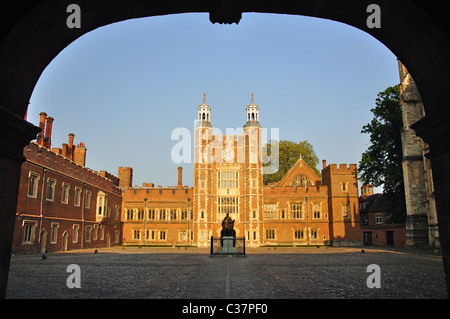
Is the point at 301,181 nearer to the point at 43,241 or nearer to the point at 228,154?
the point at 228,154

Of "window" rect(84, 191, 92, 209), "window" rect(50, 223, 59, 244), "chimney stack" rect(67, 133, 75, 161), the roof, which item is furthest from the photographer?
the roof

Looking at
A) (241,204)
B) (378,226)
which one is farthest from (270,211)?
(378,226)

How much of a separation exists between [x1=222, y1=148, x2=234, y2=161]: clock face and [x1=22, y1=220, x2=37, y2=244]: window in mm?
27309

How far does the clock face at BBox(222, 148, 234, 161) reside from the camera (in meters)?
48.4

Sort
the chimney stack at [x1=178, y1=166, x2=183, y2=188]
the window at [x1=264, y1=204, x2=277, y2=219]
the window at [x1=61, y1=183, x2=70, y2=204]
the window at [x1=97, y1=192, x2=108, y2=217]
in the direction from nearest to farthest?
the window at [x1=61, y1=183, x2=70, y2=204], the window at [x1=97, y1=192, x2=108, y2=217], the window at [x1=264, y1=204, x2=277, y2=219], the chimney stack at [x1=178, y1=166, x2=183, y2=188]

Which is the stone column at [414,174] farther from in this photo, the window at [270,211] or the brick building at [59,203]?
the brick building at [59,203]

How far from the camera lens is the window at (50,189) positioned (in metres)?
27.8

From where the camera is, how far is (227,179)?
155ft

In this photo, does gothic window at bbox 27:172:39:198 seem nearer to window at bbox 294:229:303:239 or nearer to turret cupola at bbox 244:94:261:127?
turret cupola at bbox 244:94:261:127

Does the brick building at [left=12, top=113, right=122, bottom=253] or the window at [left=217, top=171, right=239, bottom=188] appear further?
the window at [left=217, top=171, right=239, bottom=188]

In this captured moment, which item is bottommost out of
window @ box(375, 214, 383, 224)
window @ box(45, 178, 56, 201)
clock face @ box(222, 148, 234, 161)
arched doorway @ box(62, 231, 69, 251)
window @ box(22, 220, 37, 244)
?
arched doorway @ box(62, 231, 69, 251)

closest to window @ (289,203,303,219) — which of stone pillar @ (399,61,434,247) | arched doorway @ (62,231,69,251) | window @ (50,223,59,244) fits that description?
stone pillar @ (399,61,434,247)

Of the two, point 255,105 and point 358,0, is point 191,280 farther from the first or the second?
point 255,105
